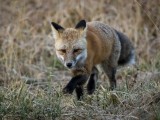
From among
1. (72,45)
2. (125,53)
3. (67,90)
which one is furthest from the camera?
(125,53)

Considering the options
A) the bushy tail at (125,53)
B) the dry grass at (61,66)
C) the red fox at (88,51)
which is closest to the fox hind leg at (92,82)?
the red fox at (88,51)

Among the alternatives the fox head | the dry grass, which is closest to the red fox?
the fox head

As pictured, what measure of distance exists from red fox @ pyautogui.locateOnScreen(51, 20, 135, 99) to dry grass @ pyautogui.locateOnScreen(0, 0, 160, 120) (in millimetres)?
282

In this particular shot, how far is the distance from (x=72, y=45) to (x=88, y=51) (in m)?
0.36

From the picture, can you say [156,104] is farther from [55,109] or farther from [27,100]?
[27,100]

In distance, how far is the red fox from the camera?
6.82 m

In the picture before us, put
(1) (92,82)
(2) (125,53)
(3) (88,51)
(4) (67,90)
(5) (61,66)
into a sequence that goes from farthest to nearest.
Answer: (5) (61,66) < (2) (125,53) < (1) (92,82) < (3) (88,51) < (4) (67,90)

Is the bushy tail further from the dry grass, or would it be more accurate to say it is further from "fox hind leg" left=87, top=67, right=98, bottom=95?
"fox hind leg" left=87, top=67, right=98, bottom=95

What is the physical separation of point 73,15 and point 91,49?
16.7ft

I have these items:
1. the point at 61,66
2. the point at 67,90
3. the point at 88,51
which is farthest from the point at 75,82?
the point at 61,66

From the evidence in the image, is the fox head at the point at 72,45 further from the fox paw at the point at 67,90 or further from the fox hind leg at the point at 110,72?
the fox hind leg at the point at 110,72

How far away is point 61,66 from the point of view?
10.4 m

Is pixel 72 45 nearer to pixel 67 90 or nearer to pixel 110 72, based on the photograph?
pixel 67 90

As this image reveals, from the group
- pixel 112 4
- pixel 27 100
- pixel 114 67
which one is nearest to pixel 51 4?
pixel 112 4
